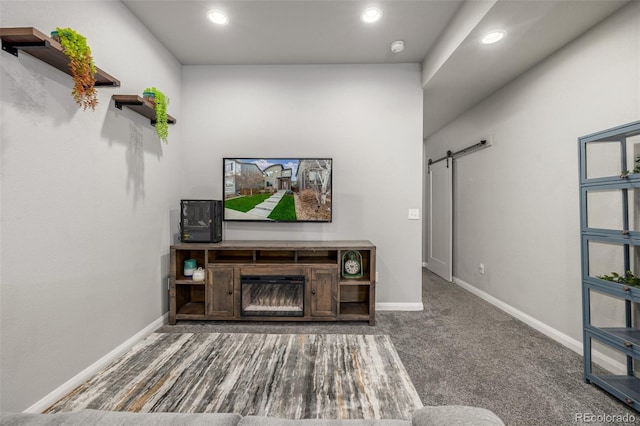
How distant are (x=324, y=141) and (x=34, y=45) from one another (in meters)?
2.28

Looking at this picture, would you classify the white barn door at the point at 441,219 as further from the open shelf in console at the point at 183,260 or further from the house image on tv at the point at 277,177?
the open shelf in console at the point at 183,260

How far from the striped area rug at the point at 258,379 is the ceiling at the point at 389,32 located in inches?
104

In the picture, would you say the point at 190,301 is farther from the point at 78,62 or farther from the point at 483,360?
the point at 483,360

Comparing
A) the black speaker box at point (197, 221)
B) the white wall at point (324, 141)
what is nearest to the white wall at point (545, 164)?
the white wall at point (324, 141)

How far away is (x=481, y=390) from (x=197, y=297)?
107 inches

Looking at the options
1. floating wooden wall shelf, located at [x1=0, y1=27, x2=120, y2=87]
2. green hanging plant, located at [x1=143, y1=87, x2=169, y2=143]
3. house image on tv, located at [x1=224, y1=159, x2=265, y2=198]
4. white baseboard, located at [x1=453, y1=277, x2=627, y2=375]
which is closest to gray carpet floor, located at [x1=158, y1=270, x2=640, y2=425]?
white baseboard, located at [x1=453, y1=277, x2=627, y2=375]

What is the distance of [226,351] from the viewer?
2.16m

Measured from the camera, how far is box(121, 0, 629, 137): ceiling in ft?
6.39

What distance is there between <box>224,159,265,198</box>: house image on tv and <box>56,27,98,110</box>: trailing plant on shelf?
1.43 meters

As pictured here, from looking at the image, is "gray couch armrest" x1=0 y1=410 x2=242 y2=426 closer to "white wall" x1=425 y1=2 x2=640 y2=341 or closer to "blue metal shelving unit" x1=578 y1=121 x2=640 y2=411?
"blue metal shelving unit" x1=578 y1=121 x2=640 y2=411

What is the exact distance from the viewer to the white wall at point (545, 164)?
1.92 metres

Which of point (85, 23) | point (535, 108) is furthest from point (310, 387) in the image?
point (535, 108)

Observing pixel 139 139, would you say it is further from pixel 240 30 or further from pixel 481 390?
pixel 481 390

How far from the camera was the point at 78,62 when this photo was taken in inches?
60.7
